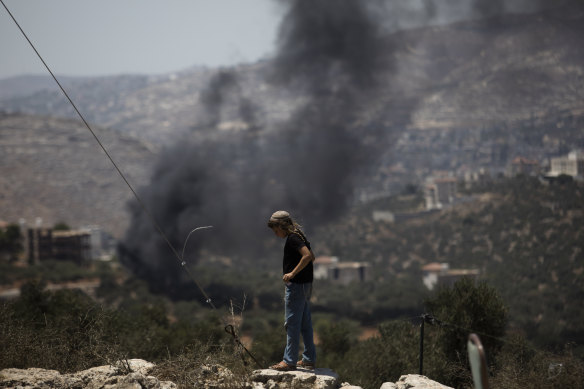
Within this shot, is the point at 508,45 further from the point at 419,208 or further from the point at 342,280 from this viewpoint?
the point at 342,280

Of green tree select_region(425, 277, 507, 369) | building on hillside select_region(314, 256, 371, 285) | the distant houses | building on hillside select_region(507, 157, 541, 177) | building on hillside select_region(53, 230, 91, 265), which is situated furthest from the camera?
building on hillside select_region(507, 157, 541, 177)

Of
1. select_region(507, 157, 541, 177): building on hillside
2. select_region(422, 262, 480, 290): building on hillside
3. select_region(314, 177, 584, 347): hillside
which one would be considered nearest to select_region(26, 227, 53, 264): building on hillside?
select_region(314, 177, 584, 347): hillside

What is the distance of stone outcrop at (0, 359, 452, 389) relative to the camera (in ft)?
25.8

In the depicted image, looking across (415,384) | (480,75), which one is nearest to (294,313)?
(415,384)

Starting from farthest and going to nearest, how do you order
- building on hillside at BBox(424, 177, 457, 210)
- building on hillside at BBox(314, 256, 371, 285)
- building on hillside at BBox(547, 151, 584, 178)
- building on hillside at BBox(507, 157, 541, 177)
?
building on hillside at BBox(424, 177, 457, 210)
building on hillside at BBox(507, 157, 541, 177)
building on hillside at BBox(314, 256, 371, 285)
building on hillside at BBox(547, 151, 584, 178)

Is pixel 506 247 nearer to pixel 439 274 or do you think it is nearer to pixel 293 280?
pixel 439 274

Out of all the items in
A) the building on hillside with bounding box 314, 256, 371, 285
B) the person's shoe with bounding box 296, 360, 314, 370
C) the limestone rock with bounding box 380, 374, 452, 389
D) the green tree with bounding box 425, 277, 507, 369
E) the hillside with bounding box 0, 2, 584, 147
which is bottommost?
the building on hillside with bounding box 314, 256, 371, 285

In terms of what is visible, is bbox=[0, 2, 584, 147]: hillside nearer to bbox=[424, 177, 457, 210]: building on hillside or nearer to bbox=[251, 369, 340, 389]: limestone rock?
bbox=[424, 177, 457, 210]: building on hillside

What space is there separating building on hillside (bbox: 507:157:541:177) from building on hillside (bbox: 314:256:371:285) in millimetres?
25550

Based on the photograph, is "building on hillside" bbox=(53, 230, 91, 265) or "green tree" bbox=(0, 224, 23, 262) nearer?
"building on hillside" bbox=(53, 230, 91, 265)

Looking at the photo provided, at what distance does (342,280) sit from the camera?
83.9 m

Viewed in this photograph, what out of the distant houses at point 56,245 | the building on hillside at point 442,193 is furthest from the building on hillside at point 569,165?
the distant houses at point 56,245

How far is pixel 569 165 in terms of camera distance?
260ft

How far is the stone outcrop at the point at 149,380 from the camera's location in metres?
7.88
